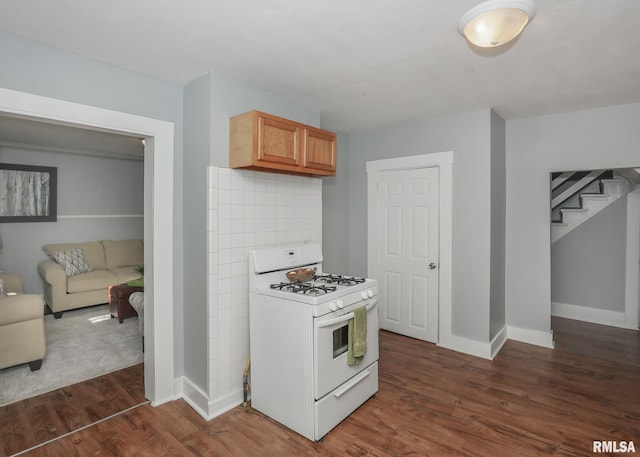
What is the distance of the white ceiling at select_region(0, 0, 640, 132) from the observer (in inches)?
69.1

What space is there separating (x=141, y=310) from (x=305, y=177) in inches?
83.0

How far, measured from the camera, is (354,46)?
7.04ft

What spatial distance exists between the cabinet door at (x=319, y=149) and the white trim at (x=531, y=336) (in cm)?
285

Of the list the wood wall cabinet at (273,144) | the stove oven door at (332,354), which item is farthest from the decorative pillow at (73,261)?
the stove oven door at (332,354)

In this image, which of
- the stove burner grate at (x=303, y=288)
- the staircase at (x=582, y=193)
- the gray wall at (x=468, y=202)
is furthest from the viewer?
the staircase at (x=582, y=193)

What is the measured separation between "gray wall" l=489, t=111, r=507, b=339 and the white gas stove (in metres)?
1.61

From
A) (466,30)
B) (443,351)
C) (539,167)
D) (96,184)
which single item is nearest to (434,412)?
(443,351)

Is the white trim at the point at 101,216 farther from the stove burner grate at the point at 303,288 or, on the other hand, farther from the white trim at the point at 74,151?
the stove burner grate at the point at 303,288

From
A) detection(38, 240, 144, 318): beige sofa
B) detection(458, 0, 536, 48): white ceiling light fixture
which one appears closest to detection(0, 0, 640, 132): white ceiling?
detection(458, 0, 536, 48): white ceiling light fixture

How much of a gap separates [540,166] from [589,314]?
229 centimetres

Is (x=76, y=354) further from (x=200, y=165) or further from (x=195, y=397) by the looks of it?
(x=200, y=165)

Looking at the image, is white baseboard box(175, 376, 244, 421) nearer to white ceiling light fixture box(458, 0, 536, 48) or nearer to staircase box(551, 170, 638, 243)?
white ceiling light fixture box(458, 0, 536, 48)

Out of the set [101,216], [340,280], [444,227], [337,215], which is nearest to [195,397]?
[340,280]

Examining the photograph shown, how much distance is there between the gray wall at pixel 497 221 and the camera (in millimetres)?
3523
